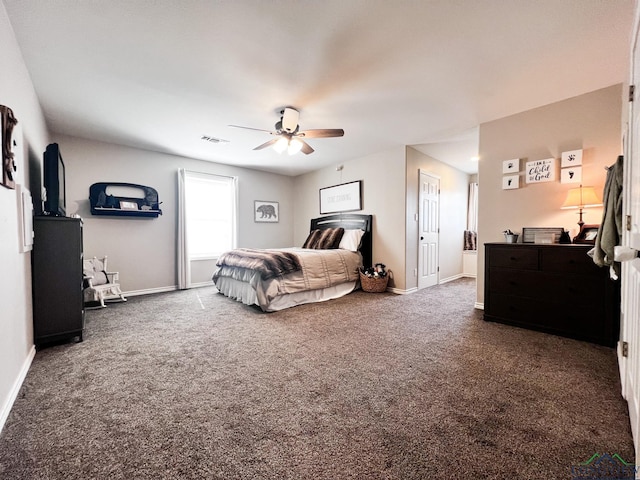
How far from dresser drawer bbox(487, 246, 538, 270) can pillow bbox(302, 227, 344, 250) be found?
245 cm

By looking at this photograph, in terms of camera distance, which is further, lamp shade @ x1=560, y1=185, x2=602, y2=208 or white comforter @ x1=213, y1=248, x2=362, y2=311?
white comforter @ x1=213, y1=248, x2=362, y2=311

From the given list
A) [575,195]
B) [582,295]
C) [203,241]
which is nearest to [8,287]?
[203,241]

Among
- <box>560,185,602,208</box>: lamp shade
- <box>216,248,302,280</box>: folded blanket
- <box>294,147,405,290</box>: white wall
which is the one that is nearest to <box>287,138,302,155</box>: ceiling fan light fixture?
<box>216,248,302,280</box>: folded blanket

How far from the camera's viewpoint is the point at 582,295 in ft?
7.75

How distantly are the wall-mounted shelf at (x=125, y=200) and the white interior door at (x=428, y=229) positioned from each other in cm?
438

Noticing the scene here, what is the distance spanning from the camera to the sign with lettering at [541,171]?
2830 millimetres

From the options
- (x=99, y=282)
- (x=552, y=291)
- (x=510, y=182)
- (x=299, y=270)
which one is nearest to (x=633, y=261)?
(x=552, y=291)

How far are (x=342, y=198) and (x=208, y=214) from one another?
2.60m

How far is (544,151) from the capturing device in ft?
9.48

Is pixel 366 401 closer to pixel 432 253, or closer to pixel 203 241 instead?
pixel 432 253

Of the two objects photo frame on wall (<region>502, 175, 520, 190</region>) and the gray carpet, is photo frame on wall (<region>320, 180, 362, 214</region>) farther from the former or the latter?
the gray carpet

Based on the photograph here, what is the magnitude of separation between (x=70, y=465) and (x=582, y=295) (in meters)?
3.61

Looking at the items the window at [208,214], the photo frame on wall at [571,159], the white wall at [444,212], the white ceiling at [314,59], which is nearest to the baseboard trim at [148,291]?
the window at [208,214]

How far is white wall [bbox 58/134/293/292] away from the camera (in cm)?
384
